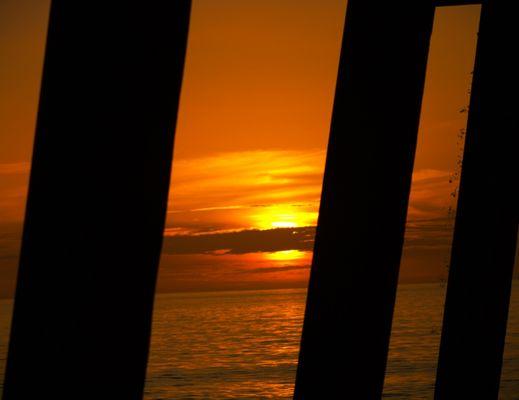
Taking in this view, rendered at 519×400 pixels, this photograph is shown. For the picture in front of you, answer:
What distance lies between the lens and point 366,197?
12.0ft

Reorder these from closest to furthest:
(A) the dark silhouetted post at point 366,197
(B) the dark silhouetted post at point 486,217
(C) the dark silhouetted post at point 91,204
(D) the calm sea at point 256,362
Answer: (C) the dark silhouetted post at point 91,204, (A) the dark silhouetted post at point 366,197, (B) the dark silhouetted post at point 486,217, (D) the calm sea at point 256,362

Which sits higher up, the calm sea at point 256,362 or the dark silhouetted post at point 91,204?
the dark silhouetted post at point 91,204

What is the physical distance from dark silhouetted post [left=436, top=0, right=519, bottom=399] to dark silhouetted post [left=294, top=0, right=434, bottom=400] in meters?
1.46

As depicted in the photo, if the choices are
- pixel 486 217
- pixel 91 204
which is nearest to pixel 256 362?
pixel 486 217

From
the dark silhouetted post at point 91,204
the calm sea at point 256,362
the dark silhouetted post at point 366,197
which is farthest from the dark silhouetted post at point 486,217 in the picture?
the calm sea at point 256,362

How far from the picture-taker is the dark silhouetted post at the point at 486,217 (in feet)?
16.2

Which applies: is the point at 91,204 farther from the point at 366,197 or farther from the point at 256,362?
the point at 256,362

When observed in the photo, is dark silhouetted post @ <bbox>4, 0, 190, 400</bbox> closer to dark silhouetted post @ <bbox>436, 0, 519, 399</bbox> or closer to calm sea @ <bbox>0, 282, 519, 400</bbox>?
dark silhouetted post @ <bbox>436, 0, 519, 399</bbox>

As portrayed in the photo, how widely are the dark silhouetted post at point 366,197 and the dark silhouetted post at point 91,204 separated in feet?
6.62

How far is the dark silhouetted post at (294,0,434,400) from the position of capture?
356 centimetres

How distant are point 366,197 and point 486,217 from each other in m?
1.63

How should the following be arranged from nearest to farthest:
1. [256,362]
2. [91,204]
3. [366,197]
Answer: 1. [91,204]
2. [366,197]
3. [256,362]

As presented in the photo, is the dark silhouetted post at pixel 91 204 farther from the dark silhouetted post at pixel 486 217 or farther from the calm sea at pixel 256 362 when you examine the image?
the calm sea at pixel 256 362

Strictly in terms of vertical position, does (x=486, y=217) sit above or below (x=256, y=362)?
above
